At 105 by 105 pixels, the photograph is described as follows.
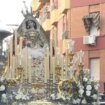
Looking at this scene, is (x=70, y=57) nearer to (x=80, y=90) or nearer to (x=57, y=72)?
(x=57, y=72)

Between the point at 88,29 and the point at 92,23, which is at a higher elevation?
the point at 92,23

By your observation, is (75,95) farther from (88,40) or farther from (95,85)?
(88,40)

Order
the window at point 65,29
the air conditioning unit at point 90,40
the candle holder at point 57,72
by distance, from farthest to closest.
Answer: the window at point 65,29
the air conditioning unit at point 90,40
the candle holder at point 57,72

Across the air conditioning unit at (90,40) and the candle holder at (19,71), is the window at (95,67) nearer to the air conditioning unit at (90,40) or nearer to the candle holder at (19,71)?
the air conditioning unit at (90,40)

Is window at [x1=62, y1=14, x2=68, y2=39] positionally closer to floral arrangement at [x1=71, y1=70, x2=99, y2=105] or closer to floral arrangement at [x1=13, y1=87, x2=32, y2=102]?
floral arrangement at [x1=71, y1=70, x2=99, y2=105]

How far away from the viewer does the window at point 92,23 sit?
2924 cm

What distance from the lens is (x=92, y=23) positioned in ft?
97.6

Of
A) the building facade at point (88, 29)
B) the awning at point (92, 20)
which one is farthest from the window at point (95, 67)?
the awning at point (92, 20)

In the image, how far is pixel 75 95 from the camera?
1591 cm

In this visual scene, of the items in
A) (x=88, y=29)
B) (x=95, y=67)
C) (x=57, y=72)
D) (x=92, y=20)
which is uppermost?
(x=92, y=20)

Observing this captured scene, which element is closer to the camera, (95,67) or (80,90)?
(80,90)

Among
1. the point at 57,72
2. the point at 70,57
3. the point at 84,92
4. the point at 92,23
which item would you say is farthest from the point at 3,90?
the point at 92,23

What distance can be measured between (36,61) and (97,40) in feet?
46.7

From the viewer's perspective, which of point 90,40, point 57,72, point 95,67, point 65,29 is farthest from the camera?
point 65,29
